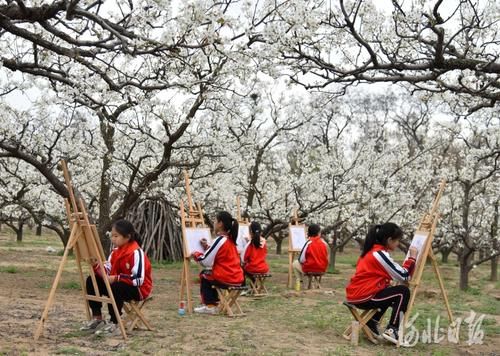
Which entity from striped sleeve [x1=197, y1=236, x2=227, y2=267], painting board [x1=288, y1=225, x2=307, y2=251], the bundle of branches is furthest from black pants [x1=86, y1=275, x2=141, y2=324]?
the bundle of branches

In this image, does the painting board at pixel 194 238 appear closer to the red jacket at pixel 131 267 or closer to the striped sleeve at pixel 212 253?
the striped sleeve at pixel 212 253

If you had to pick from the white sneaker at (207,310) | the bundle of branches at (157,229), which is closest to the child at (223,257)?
the white sneaker at (207,310)

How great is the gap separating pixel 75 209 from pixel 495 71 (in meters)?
4.71

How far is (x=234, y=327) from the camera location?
7105 millimetres

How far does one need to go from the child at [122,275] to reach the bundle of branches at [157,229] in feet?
42.8

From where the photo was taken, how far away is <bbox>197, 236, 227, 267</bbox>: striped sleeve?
7.73 m

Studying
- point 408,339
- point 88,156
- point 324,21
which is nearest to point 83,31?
point 324,21

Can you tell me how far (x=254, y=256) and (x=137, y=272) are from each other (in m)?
5.05

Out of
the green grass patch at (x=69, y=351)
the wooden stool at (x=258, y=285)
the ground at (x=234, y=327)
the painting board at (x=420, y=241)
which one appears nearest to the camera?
the green grass patch at (x=69, y=351)

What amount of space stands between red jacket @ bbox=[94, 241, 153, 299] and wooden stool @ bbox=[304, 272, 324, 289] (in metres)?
6.08

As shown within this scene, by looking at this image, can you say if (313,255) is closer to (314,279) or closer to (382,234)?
(314,279)

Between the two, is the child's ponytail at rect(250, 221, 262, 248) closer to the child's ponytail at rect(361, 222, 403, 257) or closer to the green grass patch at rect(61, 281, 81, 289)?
the green grass patch at rect(61, 281, 81, 289)

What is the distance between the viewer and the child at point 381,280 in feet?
20.8

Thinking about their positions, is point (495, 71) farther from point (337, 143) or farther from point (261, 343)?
point (337, 143)
